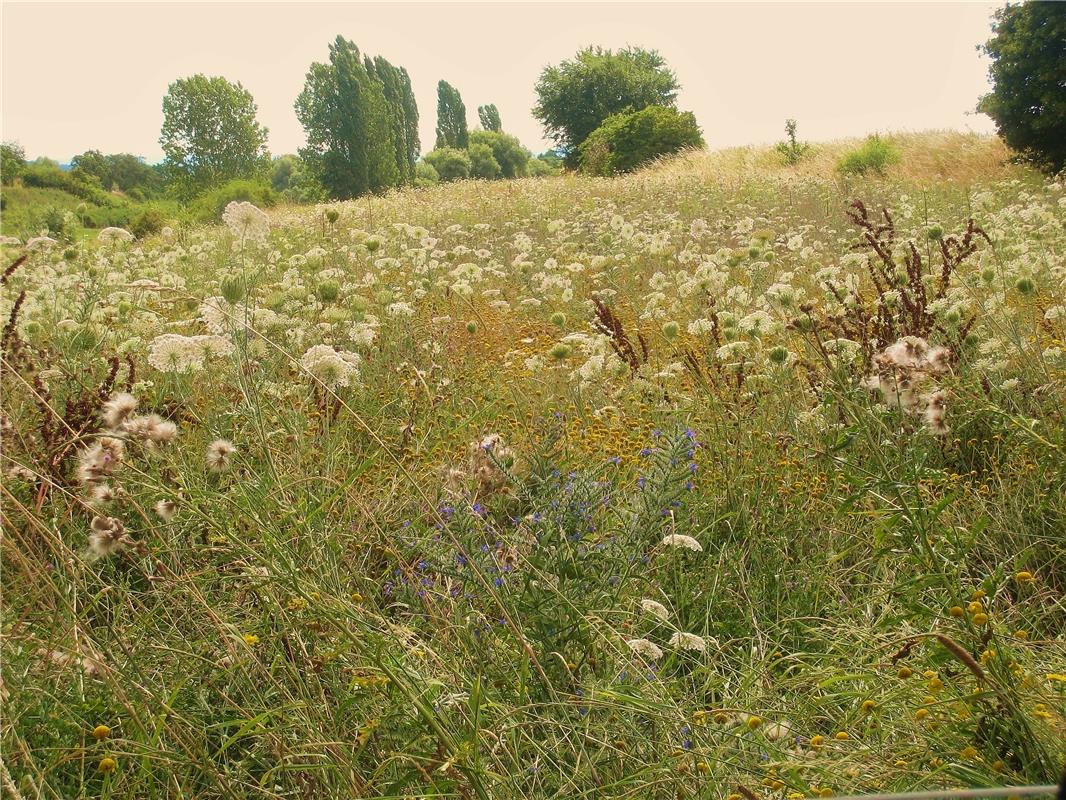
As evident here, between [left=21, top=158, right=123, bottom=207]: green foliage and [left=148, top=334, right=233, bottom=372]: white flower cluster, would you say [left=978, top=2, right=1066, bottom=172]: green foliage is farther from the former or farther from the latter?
[left=21, top=158, right=123, bottom=207]: green foliage

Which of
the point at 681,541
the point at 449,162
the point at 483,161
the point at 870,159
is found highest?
the point at 483,161

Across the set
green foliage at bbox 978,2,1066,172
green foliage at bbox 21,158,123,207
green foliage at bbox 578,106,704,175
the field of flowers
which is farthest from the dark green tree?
the field of flowers

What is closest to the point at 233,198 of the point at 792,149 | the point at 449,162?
the point at 792,149

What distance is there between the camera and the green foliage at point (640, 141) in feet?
92.0

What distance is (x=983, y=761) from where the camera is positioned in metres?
1.43

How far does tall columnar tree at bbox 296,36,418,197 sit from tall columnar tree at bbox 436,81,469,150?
19.2 metres

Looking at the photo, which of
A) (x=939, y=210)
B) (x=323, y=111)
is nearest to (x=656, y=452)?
(x=939, y=210)

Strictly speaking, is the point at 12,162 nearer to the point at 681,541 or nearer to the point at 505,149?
the point at 681,541

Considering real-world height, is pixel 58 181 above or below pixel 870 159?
above

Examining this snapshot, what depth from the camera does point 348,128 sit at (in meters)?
36.2

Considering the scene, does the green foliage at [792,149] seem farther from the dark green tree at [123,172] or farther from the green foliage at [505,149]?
the green foliage at [505,149]

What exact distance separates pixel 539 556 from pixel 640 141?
28.4 metres

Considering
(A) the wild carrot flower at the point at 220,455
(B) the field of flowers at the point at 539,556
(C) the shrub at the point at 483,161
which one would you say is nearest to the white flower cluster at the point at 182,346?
(B) the field of flowers at the point at 539,556

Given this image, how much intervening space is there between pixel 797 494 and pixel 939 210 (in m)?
6.83
